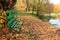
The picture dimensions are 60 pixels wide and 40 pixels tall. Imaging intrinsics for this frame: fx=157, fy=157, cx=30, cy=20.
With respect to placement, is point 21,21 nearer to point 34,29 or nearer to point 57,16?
point 34,29

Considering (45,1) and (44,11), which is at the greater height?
(45,1)

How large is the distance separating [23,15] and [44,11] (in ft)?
0.89

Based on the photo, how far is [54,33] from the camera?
1.93 m

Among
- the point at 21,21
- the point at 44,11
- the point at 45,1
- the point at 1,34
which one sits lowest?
the point at 1,34

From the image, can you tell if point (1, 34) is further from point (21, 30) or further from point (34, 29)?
point (34, 29)

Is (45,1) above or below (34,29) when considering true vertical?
above

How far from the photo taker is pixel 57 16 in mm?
1945

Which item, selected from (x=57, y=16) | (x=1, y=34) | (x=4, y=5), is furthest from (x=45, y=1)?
(x=1, y=34)

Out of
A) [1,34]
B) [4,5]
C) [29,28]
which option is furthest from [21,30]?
[4,5]

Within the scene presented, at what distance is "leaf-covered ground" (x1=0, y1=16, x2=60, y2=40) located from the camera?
1927 mm

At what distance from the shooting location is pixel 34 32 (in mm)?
1956

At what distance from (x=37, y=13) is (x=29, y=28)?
216 millimetres

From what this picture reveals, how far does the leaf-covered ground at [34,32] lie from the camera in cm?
193

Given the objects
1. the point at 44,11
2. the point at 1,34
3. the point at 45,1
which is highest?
the point at 45,1
